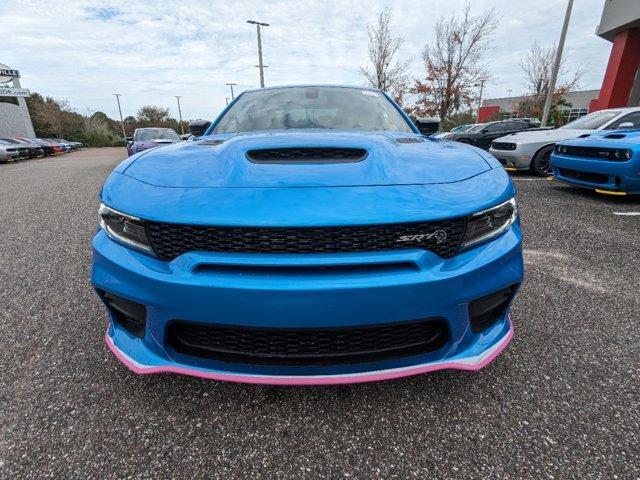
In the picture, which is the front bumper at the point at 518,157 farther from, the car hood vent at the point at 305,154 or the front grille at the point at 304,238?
the front grille at the point at 304,238

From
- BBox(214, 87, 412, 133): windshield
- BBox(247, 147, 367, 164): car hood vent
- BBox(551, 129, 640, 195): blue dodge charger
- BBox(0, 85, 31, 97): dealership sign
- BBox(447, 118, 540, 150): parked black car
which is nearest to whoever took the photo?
BBox(247, 147, 367, 164): car hood vent

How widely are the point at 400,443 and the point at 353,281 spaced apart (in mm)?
650

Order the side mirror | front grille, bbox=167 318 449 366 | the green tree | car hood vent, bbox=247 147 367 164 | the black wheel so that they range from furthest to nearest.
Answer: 1. the green tree
2. the black wheel
3. the side mirror
4. car hood vent, bbox=247 147 367 164
5. front grille, bbox=167 318 449 366

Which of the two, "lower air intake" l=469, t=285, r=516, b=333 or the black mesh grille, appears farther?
the black mesh grille

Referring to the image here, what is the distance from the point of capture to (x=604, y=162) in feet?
15.5

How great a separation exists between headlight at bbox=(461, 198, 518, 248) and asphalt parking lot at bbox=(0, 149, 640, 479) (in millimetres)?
679

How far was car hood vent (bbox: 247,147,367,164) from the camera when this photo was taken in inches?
59.6

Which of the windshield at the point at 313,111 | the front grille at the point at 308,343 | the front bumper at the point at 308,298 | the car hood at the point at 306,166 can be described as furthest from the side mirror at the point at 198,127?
the front grille at the point at 308,343

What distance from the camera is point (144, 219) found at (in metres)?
1.24

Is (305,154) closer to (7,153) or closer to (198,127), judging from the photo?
(198,127)

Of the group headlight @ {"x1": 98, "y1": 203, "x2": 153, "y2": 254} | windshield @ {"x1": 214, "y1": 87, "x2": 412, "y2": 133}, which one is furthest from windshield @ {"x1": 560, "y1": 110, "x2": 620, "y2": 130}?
headlight @ {"x1": 98, "y1": 203, "x2": 153, "y2": 254}

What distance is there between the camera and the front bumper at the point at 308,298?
3.72 ft

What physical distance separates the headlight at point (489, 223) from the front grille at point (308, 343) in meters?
0.32

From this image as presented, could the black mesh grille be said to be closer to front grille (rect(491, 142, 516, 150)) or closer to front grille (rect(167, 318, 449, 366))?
front grille (rect(491, 142, 516, 150))
